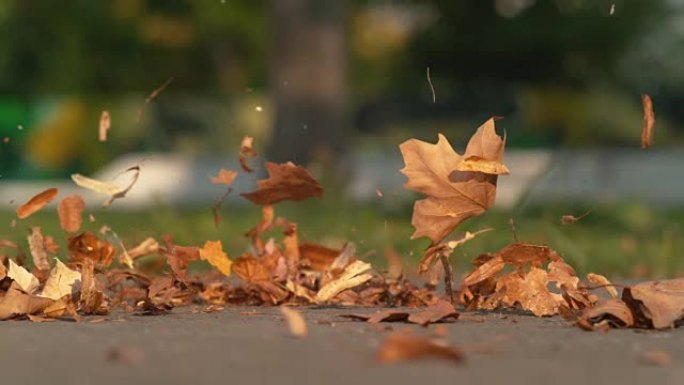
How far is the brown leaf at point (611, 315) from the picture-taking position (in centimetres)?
321

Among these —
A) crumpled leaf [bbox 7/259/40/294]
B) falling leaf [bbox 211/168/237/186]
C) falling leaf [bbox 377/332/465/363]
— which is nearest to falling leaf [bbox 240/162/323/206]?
falling leaf [bbox 211/168/237/186]

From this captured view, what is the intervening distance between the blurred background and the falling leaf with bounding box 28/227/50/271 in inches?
220

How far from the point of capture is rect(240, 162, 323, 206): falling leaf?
3.86m

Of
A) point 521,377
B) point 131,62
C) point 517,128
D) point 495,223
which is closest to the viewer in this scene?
point 521,377

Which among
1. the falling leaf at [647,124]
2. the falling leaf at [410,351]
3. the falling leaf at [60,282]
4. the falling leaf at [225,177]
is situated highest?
the falling leaf at [647,124]

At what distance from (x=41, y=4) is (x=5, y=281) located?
453 inches

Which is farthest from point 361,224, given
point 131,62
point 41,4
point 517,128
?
point 131,62

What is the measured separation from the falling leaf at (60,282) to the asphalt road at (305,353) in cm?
→ 15

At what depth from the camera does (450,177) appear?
3.55 meters

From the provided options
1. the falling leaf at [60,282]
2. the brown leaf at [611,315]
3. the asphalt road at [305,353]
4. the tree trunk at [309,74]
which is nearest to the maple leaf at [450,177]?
the asphalt road at [305,353]

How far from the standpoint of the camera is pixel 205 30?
25.2m

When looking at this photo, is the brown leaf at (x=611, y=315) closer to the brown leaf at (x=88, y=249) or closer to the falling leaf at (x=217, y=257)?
the falling leaf at (x=217, y=257)

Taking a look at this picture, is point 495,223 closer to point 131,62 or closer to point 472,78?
point 472,78

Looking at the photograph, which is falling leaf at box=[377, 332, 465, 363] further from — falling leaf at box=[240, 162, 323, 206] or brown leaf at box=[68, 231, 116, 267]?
brown leaf at box=[68, 231, 116, 267]
